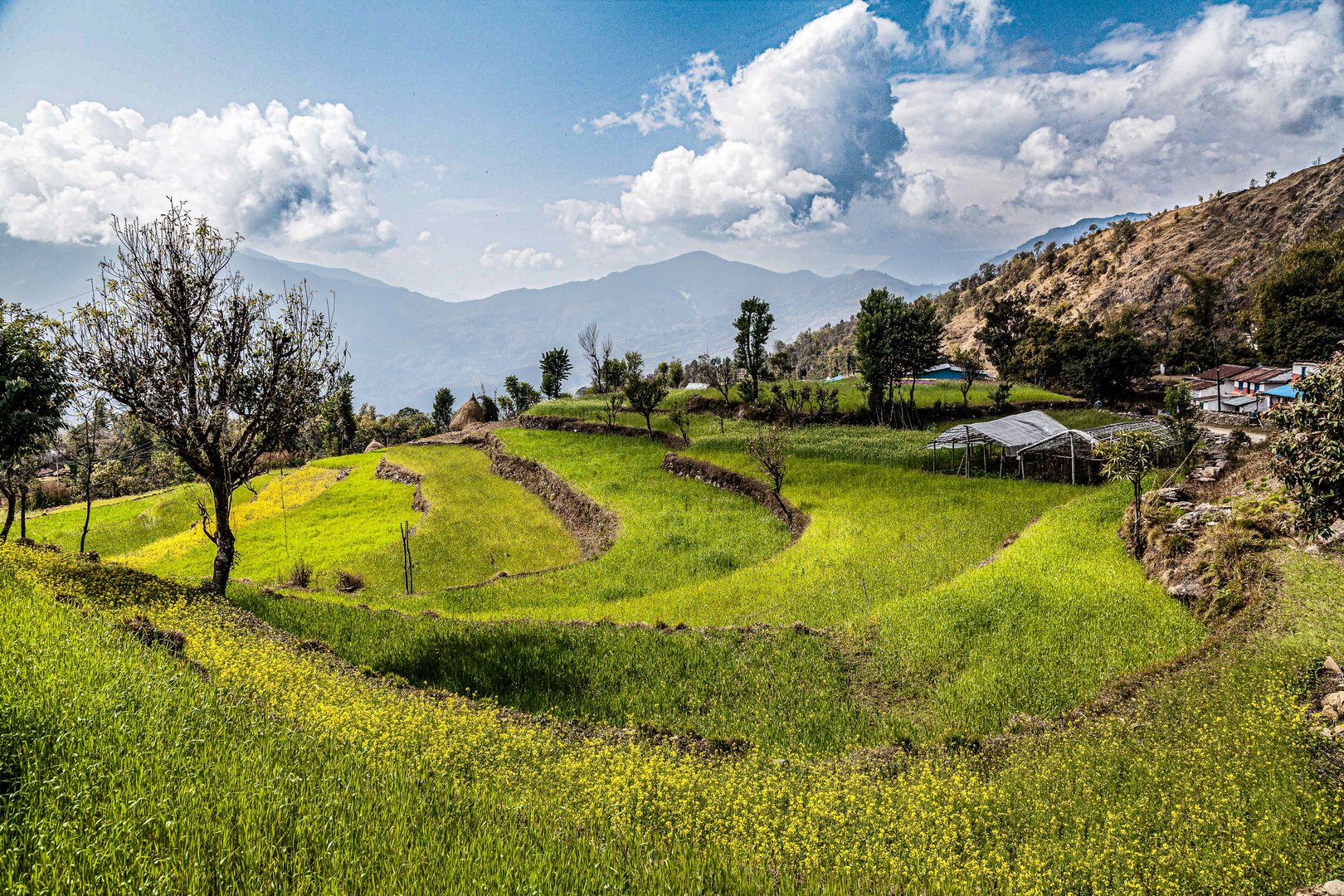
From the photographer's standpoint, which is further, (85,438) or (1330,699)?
(85,438)

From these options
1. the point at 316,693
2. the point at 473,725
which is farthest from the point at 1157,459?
the point at 316,693

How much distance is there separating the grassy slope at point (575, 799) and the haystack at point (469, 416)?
74.4 m

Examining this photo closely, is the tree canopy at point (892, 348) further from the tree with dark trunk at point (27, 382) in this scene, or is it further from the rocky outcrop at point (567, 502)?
the tree with dark trunk at point (27, 382)

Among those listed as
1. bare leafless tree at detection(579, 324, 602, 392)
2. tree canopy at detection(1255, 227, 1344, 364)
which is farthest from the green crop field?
tree canopy at detection(1255, 227, 1344, 364)

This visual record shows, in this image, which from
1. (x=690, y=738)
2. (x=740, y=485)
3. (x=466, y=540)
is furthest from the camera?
(x=740, y=485)

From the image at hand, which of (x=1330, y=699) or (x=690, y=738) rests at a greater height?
(x=1330, y=699)

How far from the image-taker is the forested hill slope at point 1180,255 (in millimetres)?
111188

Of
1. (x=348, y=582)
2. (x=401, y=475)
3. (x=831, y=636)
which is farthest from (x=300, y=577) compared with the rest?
(x=401, y=475)

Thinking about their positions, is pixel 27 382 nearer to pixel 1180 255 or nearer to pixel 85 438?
pixel 85 438

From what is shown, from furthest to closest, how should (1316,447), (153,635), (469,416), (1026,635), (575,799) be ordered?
(469,416) → (1026,635) → (153,635) → (1316,447) → (575,799)

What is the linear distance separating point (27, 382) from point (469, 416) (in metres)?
67.5

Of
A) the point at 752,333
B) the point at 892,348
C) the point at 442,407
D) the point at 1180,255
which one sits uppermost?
the point at 1180,255

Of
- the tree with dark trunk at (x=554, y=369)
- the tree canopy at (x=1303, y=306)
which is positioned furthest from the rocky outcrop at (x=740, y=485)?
the tree canopy at (x=1303, y=306)

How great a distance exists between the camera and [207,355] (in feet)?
51.2
